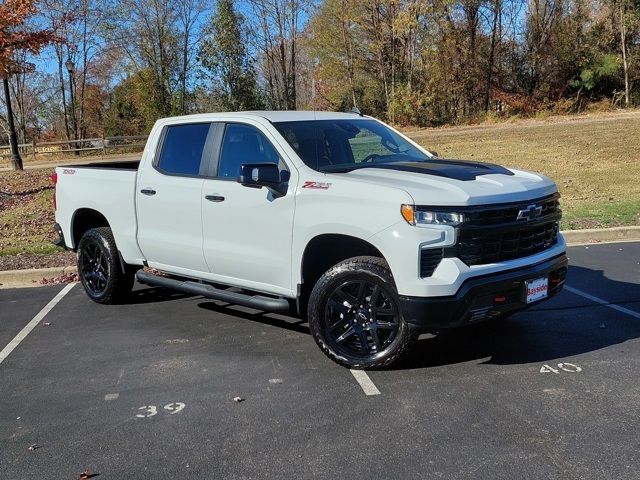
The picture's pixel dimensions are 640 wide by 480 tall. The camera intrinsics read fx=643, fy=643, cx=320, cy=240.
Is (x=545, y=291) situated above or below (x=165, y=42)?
below

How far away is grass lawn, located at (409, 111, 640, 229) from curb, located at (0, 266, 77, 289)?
23.9 ft

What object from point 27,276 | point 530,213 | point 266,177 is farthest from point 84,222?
point 530,213

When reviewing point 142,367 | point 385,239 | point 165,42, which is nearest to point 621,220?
point 385,239

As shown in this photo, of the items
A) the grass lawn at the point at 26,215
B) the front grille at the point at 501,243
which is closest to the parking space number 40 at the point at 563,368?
the front grille at the point at 501,243

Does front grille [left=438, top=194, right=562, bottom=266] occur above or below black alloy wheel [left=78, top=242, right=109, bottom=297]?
above

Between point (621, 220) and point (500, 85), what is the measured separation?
1188 inches

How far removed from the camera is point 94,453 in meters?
3.62

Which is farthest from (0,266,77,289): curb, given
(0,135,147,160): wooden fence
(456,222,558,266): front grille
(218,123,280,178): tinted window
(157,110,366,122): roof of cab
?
(0,135,147,160): wooden fence

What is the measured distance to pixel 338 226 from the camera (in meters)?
4.52

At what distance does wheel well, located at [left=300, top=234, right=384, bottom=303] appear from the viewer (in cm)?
468

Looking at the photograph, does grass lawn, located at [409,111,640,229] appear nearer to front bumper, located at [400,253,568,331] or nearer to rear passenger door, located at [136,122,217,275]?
front bumper, located at [400,253,568,331]

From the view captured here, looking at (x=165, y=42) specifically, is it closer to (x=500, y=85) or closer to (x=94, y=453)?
(x=500, y=85)

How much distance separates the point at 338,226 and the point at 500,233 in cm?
110

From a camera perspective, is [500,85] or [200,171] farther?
[500,85]
